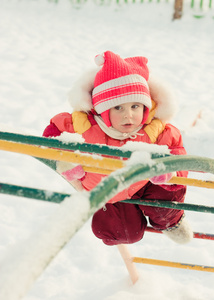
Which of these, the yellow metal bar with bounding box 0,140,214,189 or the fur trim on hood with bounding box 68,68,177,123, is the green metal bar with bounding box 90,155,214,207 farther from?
the fur trim on hood with bounding box 68,68,177,123

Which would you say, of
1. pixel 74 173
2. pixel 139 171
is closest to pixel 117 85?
pixel 74 173

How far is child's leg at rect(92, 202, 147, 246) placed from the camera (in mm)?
1814

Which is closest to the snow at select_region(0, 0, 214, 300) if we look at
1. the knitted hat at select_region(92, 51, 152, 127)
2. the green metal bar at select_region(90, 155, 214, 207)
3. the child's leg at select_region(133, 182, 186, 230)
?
the green metal bar at select_region(90, 155, 214, 207)

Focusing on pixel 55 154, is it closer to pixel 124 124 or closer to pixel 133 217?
pixel 124 124

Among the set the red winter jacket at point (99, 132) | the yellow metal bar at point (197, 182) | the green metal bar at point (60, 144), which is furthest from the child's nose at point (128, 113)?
the green metal bar at point (60, 144)

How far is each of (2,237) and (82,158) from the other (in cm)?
162

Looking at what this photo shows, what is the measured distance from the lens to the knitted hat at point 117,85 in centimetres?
168

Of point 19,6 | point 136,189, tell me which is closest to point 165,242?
point 136,189

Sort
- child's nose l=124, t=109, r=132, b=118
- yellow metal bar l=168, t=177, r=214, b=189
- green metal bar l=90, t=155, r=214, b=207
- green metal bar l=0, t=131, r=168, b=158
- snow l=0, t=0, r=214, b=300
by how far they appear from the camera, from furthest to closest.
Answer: snow l=0, t=0, r=214, b=300
child's nose l=124, t=109, r=132, b=118
yellow metal bar l=168, t=177, r=214, b=189
green metal bar l=0, t=131, r=168, b=158
green metal bar l=90, t=155, r=214, b=207

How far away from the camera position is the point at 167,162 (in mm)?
924

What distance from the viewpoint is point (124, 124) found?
167 cm

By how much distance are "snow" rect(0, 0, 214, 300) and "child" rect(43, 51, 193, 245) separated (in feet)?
1.18

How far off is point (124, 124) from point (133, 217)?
0.44 m

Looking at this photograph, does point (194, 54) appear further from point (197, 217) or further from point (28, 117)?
point (197, 217)
